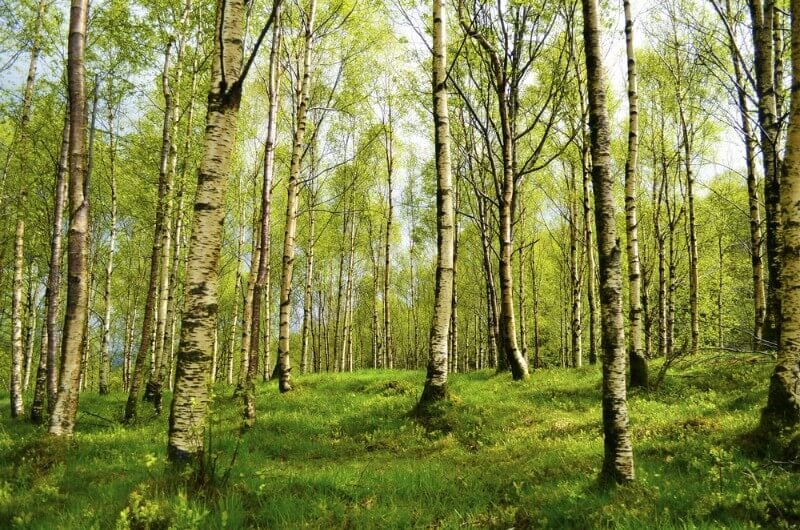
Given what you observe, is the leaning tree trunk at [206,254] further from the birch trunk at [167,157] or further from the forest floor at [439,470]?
the birch trunk at [167,157]

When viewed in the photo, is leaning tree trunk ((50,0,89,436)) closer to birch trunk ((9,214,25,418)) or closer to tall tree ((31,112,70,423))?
tall tree ((31,112,70,423))

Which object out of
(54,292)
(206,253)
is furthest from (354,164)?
(206,253)

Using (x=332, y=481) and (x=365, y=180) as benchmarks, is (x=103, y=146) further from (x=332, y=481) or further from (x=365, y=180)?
(x=332, y=481)

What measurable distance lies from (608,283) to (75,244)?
23.0ft

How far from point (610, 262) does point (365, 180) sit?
2180 centimetres

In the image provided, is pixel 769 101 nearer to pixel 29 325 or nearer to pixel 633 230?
pixel 633 230

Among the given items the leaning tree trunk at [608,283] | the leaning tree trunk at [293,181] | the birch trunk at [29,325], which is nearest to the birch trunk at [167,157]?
the leaning tree trunk at [293,181]

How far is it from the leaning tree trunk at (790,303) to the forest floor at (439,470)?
0.58 meters

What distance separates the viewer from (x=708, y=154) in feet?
67.1

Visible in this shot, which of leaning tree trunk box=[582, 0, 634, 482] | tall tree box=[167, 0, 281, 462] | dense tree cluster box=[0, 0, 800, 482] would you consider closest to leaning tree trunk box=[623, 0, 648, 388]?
dense tree cluster box=[0, 0, 800, 482]

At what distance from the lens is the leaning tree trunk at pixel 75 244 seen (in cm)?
621

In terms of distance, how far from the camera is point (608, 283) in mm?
4602

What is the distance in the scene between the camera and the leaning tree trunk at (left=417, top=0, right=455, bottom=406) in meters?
8.96

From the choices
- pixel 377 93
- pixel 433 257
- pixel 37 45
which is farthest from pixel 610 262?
pixel 433 257
